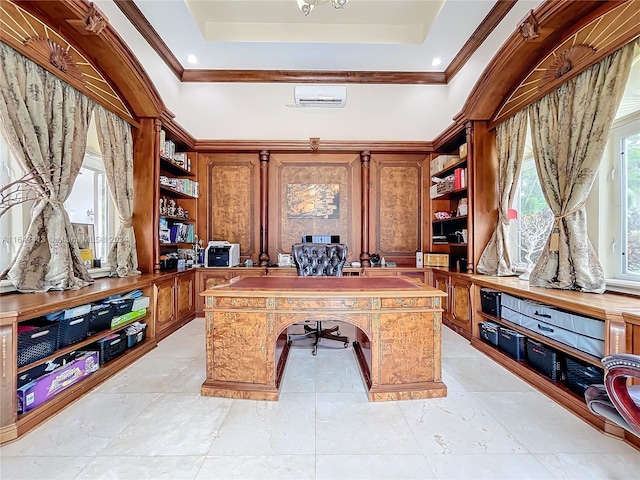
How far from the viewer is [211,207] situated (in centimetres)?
446

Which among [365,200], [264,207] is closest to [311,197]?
[264,207]

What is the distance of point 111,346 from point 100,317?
305 millimetres

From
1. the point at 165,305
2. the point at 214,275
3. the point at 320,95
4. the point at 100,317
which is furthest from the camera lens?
the point at 214,275

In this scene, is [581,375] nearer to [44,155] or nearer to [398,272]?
[398,272]

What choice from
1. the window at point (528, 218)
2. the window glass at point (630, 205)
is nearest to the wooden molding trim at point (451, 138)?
the window at point (528, 218)

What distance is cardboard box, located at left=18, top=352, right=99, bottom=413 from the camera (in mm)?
1705

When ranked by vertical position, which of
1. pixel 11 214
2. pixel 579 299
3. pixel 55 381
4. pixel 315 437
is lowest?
pixel 315 437

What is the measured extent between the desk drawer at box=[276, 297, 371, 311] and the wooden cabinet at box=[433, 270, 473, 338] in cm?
182

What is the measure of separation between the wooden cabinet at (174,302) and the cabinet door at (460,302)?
11.9 ft

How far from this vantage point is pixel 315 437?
160 centimetres

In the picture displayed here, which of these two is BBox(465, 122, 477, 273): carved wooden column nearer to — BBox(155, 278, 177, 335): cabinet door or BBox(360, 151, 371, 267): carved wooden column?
BBox(360, 151, 371, 267): carved wooden column

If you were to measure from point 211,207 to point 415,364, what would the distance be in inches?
150

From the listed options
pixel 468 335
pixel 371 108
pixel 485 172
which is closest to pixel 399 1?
pixel 371 108

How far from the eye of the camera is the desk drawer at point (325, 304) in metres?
2.01
